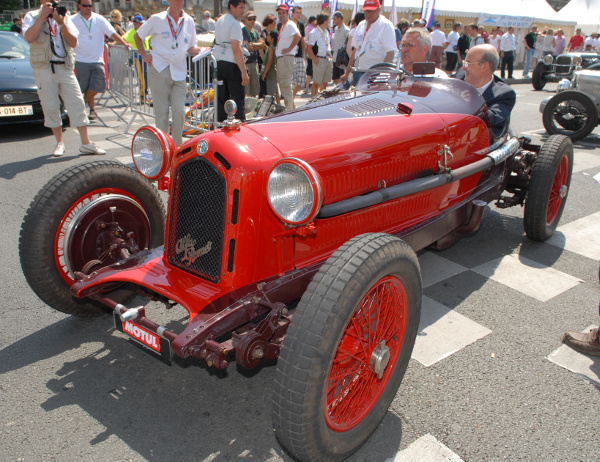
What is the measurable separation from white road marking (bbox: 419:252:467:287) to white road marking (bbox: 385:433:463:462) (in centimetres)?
160

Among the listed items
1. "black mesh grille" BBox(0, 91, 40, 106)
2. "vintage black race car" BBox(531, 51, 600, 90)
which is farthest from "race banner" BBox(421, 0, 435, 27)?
"black mesh grille" BBox(0, 91, 40, 106)

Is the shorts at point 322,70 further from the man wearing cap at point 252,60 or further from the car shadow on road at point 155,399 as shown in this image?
the car shadow on road at point 155,399

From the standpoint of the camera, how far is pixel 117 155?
6859 mm

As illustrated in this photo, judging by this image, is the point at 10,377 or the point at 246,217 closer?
the point at 246,217

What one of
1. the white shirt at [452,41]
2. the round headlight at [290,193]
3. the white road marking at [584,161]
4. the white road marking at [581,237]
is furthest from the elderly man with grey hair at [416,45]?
the white shirt at [452,41]

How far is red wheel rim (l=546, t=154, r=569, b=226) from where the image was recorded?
459 centimetres

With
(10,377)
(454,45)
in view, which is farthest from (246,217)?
(454,45)

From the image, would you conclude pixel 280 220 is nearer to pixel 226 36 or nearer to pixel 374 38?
pixel 374 38

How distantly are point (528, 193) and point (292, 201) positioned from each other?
2.89 meters

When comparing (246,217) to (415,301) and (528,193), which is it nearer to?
(415,301)

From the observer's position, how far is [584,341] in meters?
3.03

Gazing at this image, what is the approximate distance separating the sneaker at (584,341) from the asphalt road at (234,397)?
0.10 meters

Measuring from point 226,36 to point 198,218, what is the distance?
4919 millimetres

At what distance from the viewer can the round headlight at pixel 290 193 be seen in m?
2.16
